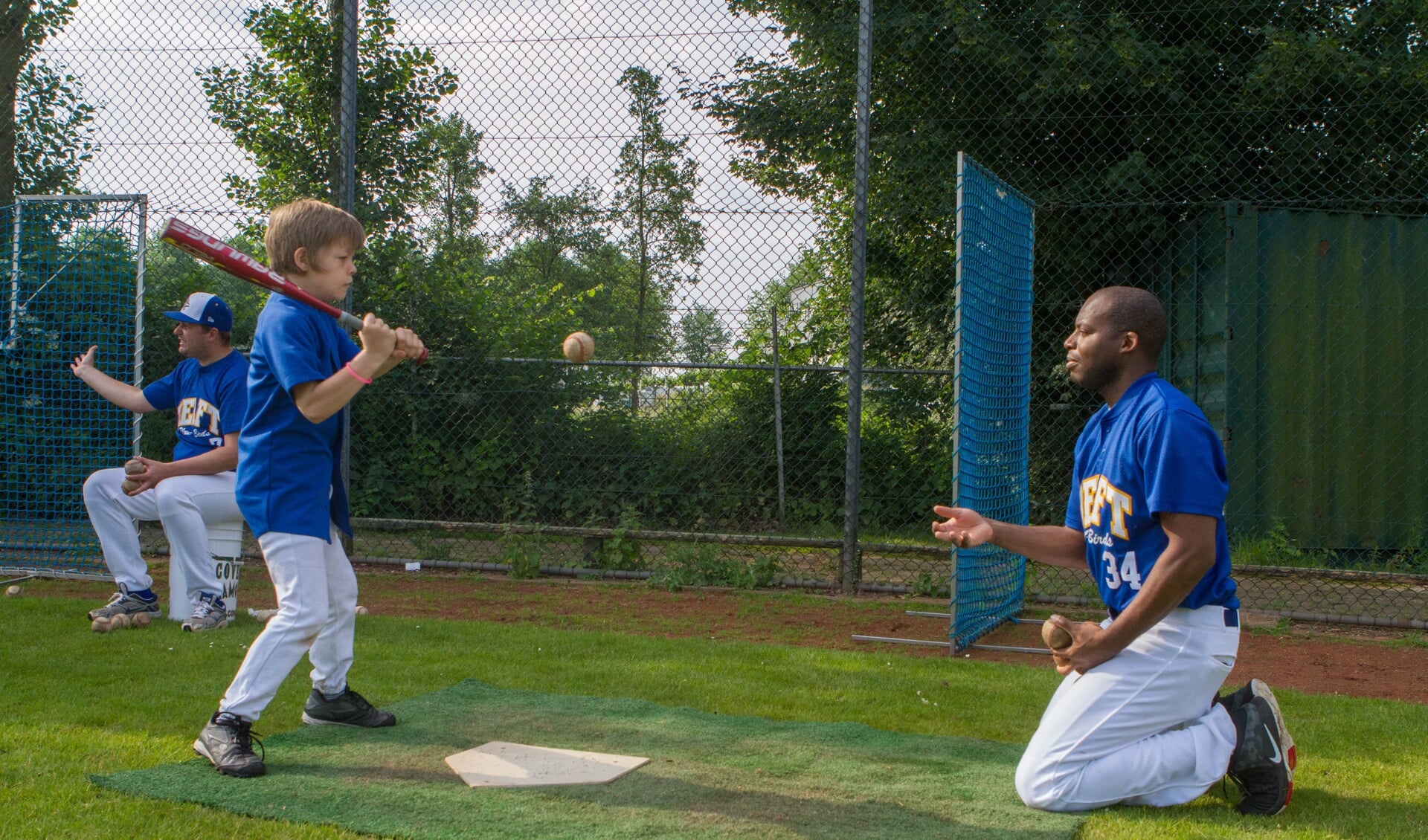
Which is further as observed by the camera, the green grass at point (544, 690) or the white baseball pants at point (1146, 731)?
the white baseball pants at point (1146, 731)

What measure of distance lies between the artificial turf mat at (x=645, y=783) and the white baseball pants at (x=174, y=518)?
2.22m

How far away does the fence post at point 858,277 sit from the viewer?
23.8 feet

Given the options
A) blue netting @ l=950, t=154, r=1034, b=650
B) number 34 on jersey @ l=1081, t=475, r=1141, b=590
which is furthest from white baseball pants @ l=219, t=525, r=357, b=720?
blue netting @ l=950, t=154, r=1034, b=650

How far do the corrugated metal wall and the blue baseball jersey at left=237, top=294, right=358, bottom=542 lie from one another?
7.06 meters

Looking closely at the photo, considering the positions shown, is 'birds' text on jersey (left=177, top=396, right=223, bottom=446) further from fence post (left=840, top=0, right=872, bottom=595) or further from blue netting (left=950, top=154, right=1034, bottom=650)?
blue netting (left=950, top=154, right=1034, bottom=650)

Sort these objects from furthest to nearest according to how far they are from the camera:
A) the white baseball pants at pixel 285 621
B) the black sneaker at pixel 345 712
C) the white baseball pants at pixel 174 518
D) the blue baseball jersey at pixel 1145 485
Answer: the white baseball pants at pixel 174 518 → the black sneaker at pixel 345 712 → the white baseball pants at pixel 285 621 → the blue baseball jersey at pixel 1145 485

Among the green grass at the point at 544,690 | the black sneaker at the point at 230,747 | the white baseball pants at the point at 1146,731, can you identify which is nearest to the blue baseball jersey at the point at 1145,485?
the white baseball pants at the point at 1146,731

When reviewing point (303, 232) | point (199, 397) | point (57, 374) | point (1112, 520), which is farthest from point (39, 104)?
point (1112, 520)

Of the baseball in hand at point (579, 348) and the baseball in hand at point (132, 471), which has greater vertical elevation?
the baseball in hand at point (579, 348)

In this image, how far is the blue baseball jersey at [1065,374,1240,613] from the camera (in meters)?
3.19

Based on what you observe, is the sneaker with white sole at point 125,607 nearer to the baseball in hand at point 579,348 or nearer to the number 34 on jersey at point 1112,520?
the baseball in hand at point 579,348

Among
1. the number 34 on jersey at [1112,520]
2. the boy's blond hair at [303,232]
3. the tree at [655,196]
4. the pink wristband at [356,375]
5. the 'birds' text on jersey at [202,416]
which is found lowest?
the number 34 on jersey at [1112,520]

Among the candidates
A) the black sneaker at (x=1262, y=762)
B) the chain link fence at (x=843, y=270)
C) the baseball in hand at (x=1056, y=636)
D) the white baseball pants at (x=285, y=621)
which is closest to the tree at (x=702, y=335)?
the chain link fence at (x=843, y=270)

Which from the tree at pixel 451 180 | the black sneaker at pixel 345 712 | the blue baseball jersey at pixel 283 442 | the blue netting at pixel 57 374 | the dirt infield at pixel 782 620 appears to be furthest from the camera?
the tree at pixel 451 180
